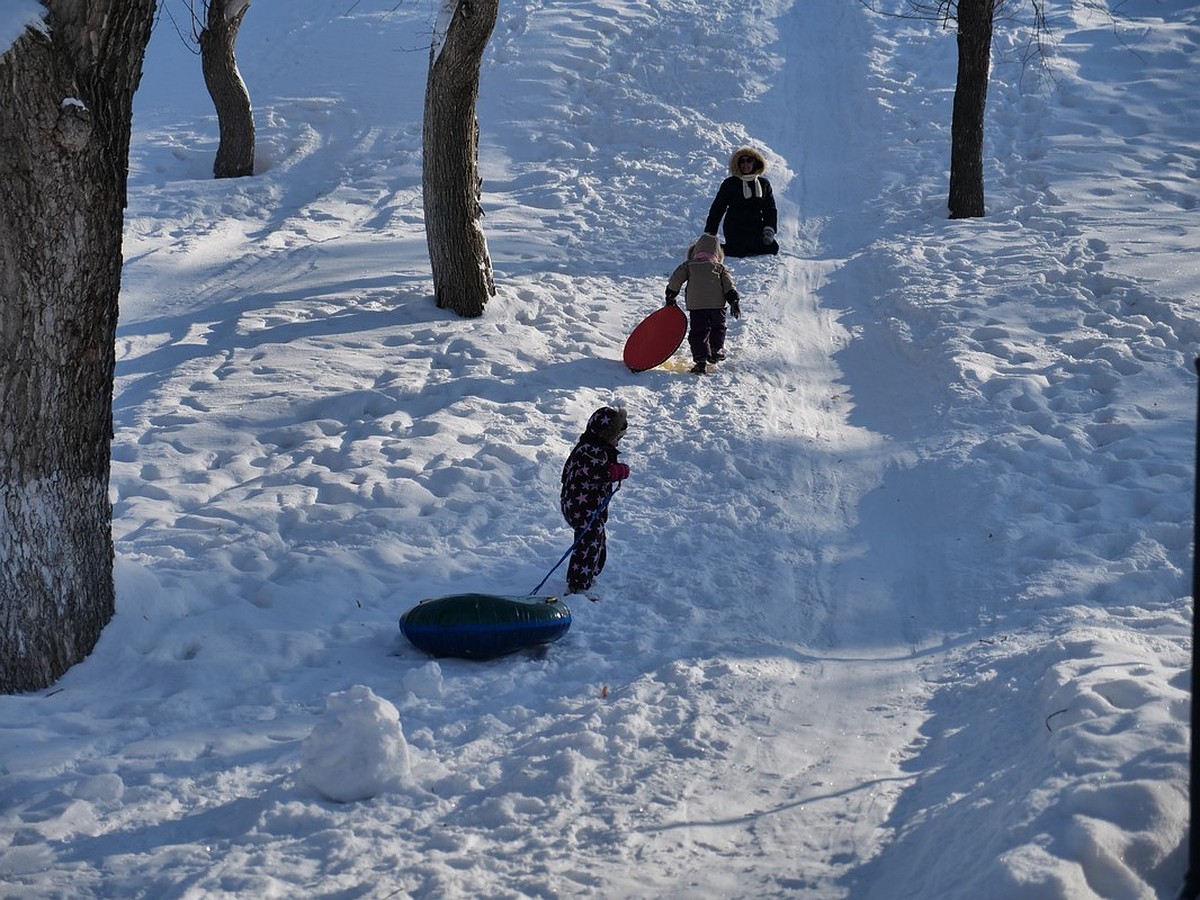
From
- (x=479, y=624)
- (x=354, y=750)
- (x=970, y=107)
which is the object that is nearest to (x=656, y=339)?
(x=479, y=624)

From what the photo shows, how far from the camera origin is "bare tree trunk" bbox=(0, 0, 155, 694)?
500 centimetres

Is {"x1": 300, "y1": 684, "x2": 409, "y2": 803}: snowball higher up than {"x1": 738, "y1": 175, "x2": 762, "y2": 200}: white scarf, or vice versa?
{"x1": 738, "y1": 175, "x2": 762, "y2": 200}: white scarf

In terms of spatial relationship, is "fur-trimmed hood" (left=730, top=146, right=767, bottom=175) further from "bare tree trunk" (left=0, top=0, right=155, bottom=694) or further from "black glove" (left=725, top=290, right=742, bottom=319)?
"bare tree trunk" (left=0, top=0, right=155, bottom=694)

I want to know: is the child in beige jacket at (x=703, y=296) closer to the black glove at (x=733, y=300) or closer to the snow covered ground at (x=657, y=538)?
the black glove at (x=733, y=300)

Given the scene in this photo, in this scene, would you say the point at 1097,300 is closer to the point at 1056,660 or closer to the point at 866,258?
the point at 866,258

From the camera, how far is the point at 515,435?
9078 millimetres

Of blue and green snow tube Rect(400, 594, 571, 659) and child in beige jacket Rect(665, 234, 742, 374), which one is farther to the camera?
child in beige jacket Rect(665, 234, 742, 374)

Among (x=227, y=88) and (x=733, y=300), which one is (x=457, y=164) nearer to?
(x=733, y=300)

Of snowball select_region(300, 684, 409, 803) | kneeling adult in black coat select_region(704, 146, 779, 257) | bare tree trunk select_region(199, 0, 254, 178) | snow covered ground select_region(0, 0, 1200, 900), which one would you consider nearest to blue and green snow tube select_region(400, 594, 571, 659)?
snow covered ground select_region(0, 0, 1200, 900)

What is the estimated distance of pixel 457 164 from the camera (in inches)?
423

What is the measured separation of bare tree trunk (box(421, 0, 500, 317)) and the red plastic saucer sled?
1658 mm

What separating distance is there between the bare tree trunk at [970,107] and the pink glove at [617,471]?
8.86 m

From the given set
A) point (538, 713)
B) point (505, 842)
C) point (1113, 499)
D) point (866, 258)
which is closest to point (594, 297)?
point (866, 258)

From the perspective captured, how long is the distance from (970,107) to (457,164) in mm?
6602
